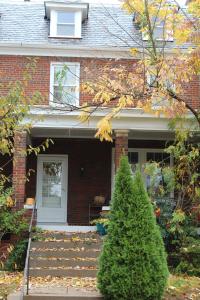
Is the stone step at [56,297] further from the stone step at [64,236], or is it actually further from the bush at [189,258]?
the stone step at [64,236]

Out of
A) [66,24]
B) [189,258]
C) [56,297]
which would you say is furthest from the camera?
[66,24]

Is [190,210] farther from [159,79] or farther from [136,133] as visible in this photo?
[159,79]

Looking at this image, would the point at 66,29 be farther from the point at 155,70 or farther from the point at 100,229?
the point at 155,70

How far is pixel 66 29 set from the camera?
1775cm

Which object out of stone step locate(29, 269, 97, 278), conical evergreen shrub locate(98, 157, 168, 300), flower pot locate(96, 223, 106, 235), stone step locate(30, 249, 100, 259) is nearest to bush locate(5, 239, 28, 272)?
stone step locate(30, 249, 100, 259)

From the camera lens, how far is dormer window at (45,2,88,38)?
57.6ft

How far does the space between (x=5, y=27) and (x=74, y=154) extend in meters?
5.13

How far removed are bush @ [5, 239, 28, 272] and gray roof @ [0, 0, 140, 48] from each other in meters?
6.74

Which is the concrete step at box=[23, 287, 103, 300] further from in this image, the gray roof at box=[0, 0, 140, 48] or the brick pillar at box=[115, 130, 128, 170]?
the gray roof at box=[0, 0, 140, 48]

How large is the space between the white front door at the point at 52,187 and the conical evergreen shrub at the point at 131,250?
8.69m

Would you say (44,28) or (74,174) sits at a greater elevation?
(44,28)

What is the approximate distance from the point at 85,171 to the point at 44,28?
533 cm

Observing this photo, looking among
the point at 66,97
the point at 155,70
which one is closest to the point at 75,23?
the point at 66,97

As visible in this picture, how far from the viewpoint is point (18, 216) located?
1377 cm
